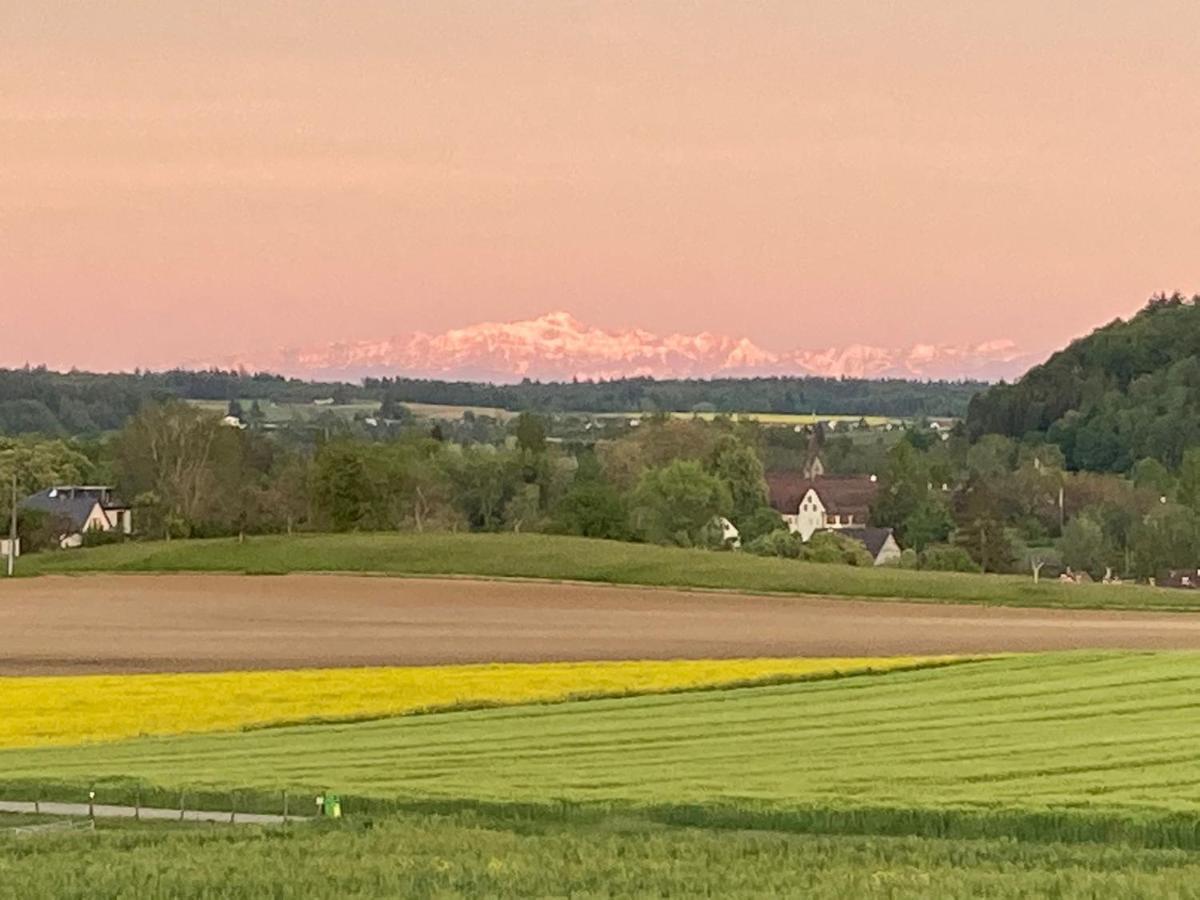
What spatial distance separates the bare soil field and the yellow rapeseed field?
13.5ft

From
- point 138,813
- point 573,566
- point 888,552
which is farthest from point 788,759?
point 888,552

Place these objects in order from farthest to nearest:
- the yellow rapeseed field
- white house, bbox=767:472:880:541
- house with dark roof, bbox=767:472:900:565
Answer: white house, bbox=767:472:880:541, house with dark roof, bbox=767:472:900:565, the yellow rapeseed field

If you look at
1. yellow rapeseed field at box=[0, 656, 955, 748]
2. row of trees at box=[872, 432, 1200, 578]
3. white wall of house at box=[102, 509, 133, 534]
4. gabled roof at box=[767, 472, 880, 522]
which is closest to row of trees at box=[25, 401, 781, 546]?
white wall of house at box=[102, 509, 133, 534]

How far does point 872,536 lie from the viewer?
465 feet

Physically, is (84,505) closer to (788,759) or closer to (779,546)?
(779,546)

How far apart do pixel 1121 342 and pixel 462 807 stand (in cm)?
17632

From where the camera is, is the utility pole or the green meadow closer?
the green meadow

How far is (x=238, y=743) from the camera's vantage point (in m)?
39.7

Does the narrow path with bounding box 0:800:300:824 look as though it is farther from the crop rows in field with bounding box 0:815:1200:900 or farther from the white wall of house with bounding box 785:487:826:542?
the white wall of house with bounding box 785:487:826:542

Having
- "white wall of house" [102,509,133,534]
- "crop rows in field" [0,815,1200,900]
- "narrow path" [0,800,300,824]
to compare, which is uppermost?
"crop rows in field" [0,815,1200,900]

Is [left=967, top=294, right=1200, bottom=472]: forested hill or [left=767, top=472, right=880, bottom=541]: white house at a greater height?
[left=967, top=294, right=1200, bottom=472]: forested hill

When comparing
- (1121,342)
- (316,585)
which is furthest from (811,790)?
(1121,342)

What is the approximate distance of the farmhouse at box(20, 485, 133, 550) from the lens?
13150 cm

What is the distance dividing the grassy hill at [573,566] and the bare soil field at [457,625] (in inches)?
109
